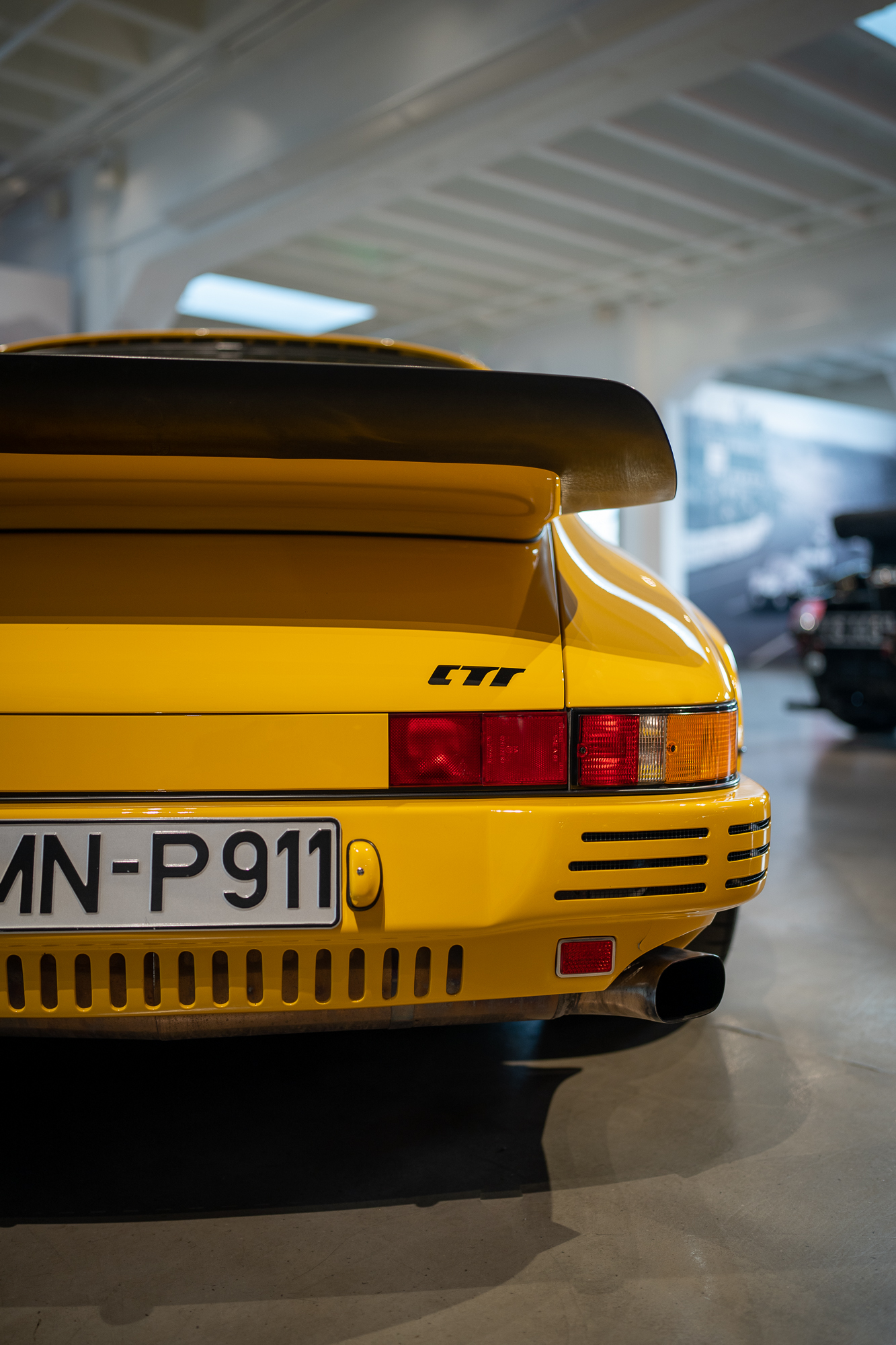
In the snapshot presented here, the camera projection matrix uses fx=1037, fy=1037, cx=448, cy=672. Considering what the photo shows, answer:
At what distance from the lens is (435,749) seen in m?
1.32

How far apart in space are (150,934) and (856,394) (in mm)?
21125

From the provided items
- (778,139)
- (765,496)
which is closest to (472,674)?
(778,139)

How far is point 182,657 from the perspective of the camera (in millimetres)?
1300

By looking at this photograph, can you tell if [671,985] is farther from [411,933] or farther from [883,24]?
[883,24]

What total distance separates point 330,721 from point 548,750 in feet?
0.94

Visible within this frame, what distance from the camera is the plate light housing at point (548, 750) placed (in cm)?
131

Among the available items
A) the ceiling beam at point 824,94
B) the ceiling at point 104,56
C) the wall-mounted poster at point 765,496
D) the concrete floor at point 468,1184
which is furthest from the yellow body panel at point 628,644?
the wall-mounted poster at point 765,496

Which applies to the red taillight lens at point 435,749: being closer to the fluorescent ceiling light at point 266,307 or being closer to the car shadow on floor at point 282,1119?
the car shadow on floor at point 282,1119

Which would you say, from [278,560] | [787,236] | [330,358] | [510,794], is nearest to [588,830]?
[510,794]

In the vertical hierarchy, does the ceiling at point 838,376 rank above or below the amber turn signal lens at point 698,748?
above

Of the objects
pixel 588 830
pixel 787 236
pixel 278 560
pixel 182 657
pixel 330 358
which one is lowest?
pixel 588 830

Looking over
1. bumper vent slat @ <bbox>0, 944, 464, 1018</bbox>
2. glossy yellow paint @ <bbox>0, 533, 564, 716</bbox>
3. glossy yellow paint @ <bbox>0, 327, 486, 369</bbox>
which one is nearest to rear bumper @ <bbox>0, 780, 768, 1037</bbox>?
bumper vent slat @ <bbox>0, 944, 464, 1018</bbox>

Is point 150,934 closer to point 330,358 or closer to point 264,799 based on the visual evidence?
point 264,799

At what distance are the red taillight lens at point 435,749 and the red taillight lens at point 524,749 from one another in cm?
1
